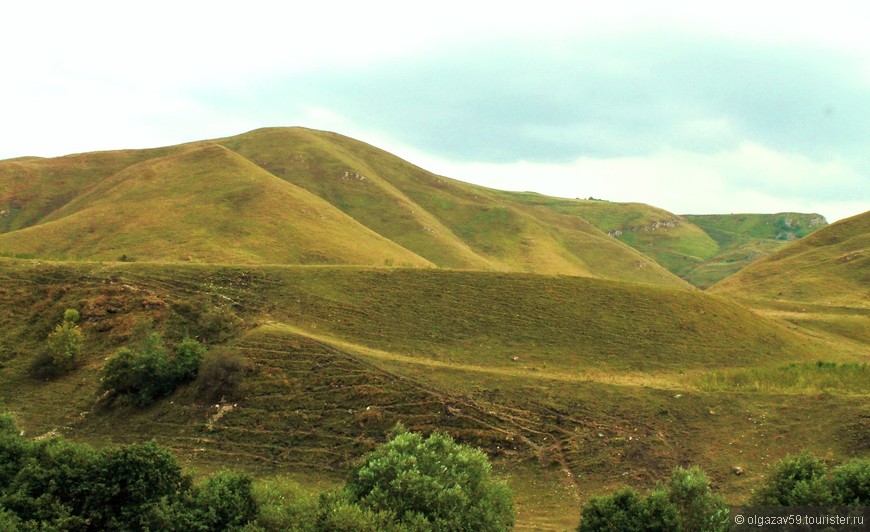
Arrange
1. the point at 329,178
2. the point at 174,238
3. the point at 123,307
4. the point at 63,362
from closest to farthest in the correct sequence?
the point at 63,362 < the point at 123,307 < the point at 174,238 < the point at 329,178

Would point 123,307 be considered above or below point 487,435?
above

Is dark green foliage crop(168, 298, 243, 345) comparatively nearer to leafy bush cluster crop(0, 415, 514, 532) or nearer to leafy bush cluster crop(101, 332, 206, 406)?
leafy bush cluster crop(101, 332, 206, 406)

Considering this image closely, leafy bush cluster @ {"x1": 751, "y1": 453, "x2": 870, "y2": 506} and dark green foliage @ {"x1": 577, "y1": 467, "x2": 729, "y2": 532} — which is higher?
leafy bush cluster @ {"x1": 751, "y1": 453, "x2": 870, "y2": 506}

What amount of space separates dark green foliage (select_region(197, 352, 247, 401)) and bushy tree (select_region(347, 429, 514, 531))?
2076 centimetres

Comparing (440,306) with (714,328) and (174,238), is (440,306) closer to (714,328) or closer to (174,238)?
(714,328)

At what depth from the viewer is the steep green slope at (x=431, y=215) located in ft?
460

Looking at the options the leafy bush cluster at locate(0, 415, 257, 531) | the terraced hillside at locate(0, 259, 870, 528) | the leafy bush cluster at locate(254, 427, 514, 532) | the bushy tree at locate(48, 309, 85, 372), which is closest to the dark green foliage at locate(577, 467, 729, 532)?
the leafy bush cluster at locate(254, 427, 514, 532)

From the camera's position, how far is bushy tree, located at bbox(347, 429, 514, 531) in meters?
23.2

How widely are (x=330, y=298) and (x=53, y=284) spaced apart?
84.9 feet

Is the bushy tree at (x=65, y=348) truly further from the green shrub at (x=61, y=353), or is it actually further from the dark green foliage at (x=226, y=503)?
the dark green foliage at (x=226, y=503)

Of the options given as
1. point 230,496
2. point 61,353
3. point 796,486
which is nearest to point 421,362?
point 230,496

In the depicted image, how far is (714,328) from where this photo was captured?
60250mm

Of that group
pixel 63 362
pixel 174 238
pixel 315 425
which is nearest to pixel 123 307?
pixel 63 362

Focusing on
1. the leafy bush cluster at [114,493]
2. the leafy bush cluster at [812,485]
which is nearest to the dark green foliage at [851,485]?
the leafy bush cluster at [812,485]
